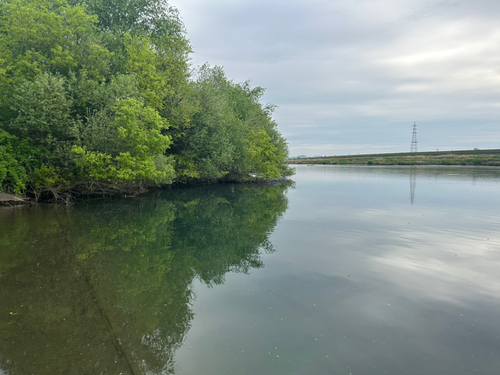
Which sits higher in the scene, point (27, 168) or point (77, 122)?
point (77, 122)

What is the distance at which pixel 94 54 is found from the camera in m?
29.1

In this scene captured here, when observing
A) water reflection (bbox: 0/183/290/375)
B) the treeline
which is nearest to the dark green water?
water reflection (bbox: 0/183/290/375)

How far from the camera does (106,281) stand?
31.6 feet

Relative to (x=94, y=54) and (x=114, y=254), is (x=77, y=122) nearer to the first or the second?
(x=94, y=54)

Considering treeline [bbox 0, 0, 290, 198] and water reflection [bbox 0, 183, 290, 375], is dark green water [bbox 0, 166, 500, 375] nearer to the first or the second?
water reflection [bbox 0, 183, 290, 375]

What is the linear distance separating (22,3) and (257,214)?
26.6 meters

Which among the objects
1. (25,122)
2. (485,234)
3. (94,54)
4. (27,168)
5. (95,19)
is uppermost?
(95,19)

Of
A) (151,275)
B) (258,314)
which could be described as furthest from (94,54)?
(258,314)

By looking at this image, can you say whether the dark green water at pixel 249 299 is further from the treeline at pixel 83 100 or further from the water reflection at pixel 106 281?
the treeline at pixel 83 100

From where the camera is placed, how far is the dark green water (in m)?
5.99

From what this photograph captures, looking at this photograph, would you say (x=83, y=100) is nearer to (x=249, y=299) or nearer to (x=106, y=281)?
(x=106, y=281)

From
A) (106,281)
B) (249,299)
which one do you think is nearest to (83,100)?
(106,281)

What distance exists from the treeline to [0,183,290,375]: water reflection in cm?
593

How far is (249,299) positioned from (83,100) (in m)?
24.5
